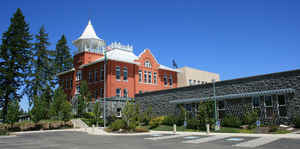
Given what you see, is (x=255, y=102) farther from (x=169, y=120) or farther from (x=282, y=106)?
(x=169, y=120)

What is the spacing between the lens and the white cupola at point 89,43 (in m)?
44.8

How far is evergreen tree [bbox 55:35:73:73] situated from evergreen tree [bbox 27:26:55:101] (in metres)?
5.91

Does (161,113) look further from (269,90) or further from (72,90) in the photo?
(72,90)

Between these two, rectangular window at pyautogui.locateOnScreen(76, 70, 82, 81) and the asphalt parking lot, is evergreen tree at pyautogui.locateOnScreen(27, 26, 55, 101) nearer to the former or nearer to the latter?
rectangular window at pyautogui.locateOnScreen(76, 70, 82, 81)

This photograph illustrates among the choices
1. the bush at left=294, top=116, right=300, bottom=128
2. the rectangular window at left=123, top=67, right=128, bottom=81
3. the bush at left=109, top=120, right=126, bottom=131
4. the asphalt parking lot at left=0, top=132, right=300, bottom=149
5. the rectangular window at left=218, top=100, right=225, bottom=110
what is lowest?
the bush at left=109, top=120, right=126, bottom=131

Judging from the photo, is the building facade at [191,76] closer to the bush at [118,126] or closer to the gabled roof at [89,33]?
the gabled roof at [89,33]

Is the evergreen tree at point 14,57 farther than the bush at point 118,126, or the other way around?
the evergreen tree at point 14,57

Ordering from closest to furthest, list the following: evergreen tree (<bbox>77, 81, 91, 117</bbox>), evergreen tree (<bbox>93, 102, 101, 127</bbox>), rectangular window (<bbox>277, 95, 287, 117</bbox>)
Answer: rectangular window (<bbox>277, 95, 287, 117</bbox>) < evergreen tree (<bbox>93, 102, 101, 127</bbox>) < evergreen tree (<bbox>77, 81, 91, 117</bbox>)

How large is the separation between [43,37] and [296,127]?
4586cm

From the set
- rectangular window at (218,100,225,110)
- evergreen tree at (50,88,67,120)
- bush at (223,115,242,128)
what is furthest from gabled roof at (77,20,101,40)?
bush at (223,115,242,128)

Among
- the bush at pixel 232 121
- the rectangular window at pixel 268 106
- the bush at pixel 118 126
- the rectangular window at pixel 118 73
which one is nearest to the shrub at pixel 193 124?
the bush at pixel 232 121

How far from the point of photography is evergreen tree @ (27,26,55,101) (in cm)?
4441

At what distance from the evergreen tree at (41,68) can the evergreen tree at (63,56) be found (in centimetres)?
591

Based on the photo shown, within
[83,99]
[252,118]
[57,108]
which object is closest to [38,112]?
[57,108]
